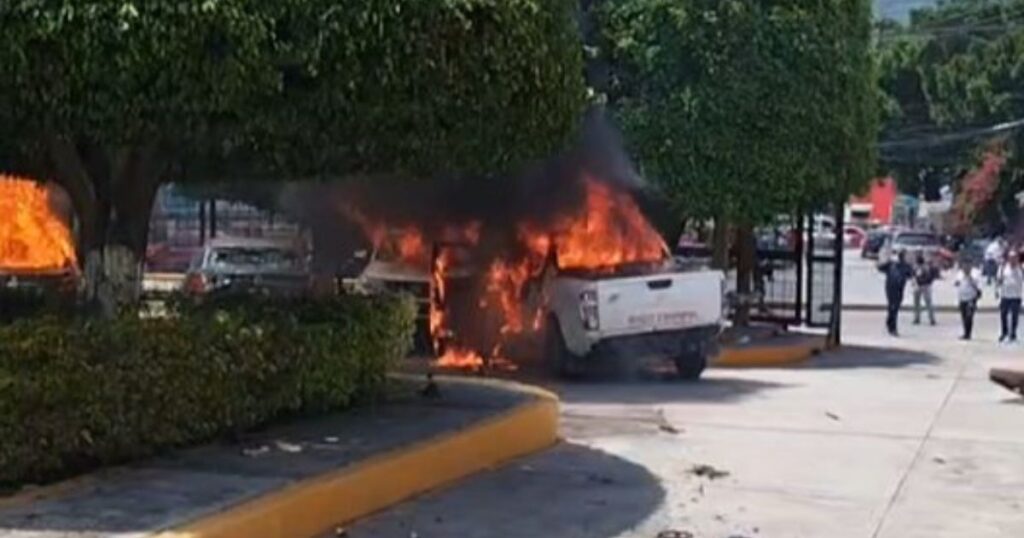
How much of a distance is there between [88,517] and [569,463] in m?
4.51

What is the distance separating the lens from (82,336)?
8.45 m

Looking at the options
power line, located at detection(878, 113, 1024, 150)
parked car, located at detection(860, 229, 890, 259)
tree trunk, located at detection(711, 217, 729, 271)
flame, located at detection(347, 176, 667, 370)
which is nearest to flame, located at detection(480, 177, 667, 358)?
flame, located at detection(347, 176, 667, 370)

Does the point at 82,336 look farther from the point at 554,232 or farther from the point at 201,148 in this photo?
the point at 554,232

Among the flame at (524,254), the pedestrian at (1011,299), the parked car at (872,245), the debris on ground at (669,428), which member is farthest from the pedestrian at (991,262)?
the debris on ground at (669,428)

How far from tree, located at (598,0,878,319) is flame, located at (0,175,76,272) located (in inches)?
306

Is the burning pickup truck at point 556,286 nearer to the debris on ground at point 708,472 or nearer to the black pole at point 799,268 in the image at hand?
the black pole at point 799,268

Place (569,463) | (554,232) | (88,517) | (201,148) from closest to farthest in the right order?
(88,517) < (201,148) < (569,463) < (554,232)

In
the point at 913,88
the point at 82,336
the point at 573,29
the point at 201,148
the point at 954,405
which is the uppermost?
the point at 913,88

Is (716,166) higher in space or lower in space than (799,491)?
higher

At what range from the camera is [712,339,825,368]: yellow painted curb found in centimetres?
2120

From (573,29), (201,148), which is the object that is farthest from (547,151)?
(201,148)

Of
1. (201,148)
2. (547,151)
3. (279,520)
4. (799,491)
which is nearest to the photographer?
(279,520)

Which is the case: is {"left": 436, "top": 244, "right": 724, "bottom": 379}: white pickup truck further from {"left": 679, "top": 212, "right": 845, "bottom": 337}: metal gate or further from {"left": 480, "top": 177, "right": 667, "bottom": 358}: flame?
{"left": 679, "top": 212, "right": 845, "bottom": 337}: metal gate

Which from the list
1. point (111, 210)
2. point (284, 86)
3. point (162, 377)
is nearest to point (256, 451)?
point (162, 377)
